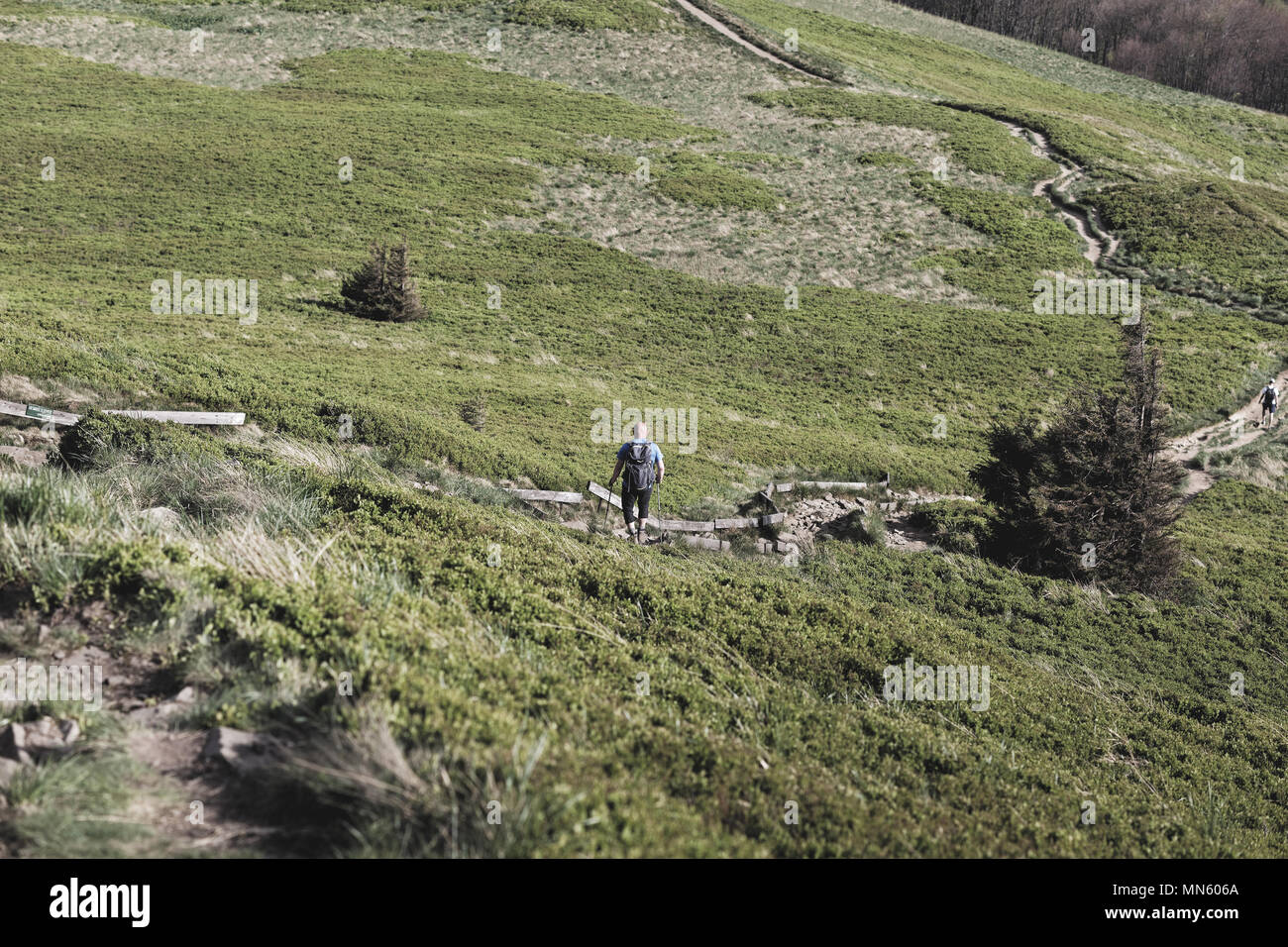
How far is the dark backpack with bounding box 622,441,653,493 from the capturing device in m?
14.8

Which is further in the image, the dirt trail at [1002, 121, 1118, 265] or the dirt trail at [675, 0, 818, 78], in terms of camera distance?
the dirt trail at [675, 0, 818, 78]

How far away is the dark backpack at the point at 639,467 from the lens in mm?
14773

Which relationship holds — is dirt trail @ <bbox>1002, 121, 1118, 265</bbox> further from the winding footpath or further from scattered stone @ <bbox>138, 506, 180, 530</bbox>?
scattered stone @ <bbox>138, 506, 180, 530</bbox>

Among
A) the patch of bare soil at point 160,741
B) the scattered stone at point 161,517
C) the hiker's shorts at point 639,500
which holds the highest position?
the scattered stone at point 161,517

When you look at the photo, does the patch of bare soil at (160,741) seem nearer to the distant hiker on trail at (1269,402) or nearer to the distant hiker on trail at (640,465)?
the distant hiker on trail at (640,465)

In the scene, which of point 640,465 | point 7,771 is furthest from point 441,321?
point 7,771

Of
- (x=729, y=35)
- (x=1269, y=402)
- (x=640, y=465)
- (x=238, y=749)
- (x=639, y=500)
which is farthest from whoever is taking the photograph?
(x=729, y=35)

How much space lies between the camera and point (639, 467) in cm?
1484

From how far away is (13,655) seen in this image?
5555mm

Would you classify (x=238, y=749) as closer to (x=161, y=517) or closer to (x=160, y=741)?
(x=160, y=741)

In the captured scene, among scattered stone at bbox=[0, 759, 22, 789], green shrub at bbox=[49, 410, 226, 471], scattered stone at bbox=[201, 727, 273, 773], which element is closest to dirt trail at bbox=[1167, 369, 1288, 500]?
green shrub at bbox=[49, 410, 226, 471]

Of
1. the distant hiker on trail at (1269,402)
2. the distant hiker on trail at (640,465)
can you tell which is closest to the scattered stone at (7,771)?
the distant hiker on trail at (640,465)

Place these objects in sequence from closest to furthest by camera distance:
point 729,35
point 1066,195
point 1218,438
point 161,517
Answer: point 161,517 < point 1218,438 < point 1066,195 < point 729,35
